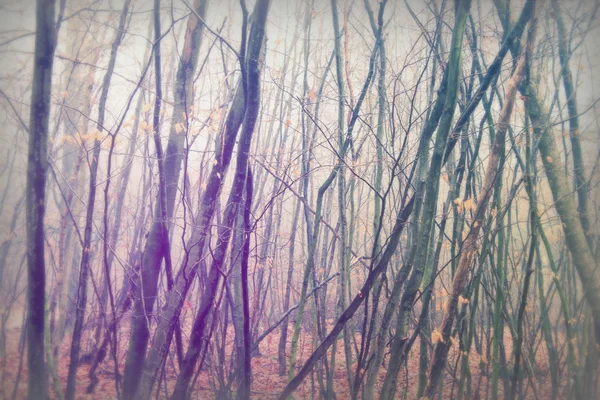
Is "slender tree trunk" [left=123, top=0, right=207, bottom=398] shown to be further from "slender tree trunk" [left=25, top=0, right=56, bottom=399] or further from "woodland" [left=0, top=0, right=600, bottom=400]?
"slender tree trunk" [left=25, top=0, right=56, bottom=399]

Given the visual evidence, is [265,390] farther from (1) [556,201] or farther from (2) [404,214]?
(1) [556,201]

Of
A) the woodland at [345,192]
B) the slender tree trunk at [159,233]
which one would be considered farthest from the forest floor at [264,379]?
the slender tree trunk at [159,233]

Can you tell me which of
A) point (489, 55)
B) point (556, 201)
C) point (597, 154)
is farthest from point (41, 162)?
point (597, 154)

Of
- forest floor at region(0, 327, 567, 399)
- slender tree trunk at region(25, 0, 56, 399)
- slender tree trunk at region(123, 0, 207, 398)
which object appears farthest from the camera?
forest floor at region(0, 327, 567, 399)

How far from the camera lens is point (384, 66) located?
3309 millimetres

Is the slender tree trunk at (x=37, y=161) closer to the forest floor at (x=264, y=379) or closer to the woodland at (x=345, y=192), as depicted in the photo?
the woodland at (x=345, y=192)

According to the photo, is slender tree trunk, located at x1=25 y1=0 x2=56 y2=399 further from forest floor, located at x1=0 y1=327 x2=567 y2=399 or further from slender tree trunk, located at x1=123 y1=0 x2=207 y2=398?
forest floor, located at x1=0 y1=327 x2=567 y2=399

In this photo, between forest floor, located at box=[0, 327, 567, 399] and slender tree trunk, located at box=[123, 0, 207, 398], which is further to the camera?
forest floor, located at box=[0, 327, 567, 399]

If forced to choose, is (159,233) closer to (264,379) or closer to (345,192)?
(345,192)

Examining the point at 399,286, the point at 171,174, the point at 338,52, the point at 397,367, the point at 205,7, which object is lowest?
the point at 397,367

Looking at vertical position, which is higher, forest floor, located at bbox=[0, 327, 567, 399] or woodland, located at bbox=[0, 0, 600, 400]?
woodland, located at bbox=[0, 0, 600, 400]

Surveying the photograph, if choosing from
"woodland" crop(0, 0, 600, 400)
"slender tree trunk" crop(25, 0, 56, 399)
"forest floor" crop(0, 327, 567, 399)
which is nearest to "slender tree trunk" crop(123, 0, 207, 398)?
"woodland" crop(0, 0, 600, 400)

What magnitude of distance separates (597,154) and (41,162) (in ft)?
18.6

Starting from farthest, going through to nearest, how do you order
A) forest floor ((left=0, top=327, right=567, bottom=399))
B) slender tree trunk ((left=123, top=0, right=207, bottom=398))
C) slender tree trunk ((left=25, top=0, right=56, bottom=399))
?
forest floor ((left=0, top=327, right=567, bottom=399)), slender tree trunk ((left=123, top=0, right=207, bottom=398)), slender tree trunk ((left=25, top=0, right=56, bottom=399))
